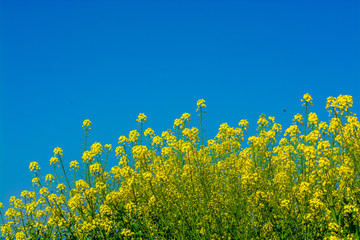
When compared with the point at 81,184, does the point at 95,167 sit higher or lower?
higher

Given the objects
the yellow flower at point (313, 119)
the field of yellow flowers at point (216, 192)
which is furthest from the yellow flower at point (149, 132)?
the yellow flower at point (313, 119)

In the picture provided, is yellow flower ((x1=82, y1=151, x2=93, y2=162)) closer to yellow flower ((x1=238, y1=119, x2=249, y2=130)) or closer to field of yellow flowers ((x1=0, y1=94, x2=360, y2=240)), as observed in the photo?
field of yellow flowers ((x1=0, y1=94, x2=360, y2=240))

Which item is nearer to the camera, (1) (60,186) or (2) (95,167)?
(2) (95,167)

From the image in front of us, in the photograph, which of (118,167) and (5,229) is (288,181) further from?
(5,229)

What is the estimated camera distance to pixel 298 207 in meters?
6.07

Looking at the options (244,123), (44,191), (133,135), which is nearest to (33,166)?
(44,191)

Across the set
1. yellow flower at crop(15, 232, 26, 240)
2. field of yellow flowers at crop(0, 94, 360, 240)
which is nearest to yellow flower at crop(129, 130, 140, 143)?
field of yellow flowers at crop(0, 94, 360, 240)

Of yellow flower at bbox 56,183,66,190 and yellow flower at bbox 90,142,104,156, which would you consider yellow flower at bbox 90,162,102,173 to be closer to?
yellow flower at bbox 90,142,104,156

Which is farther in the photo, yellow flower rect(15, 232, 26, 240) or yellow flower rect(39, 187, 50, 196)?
yellow flower rect(15, 232, 26, 240)

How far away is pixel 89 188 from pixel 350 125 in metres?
4.63

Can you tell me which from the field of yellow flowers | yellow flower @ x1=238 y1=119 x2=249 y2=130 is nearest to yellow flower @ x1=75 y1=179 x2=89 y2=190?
the field of yellow flowers

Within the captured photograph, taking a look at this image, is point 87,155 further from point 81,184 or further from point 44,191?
point 44,191

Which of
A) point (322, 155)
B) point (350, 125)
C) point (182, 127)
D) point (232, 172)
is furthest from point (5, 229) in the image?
point (350, 125)

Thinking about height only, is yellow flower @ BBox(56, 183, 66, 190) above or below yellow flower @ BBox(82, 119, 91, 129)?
below
